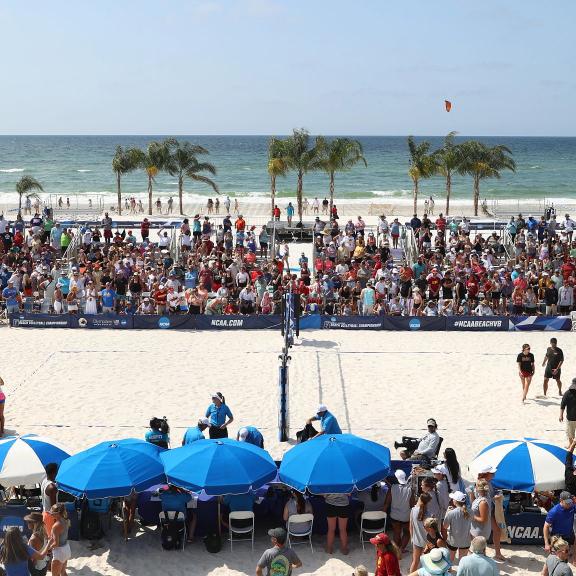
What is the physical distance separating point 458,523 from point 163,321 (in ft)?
41.3

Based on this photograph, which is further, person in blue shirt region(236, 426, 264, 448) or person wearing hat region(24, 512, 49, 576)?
person in blue shirt region(236, 426, 264, 448)

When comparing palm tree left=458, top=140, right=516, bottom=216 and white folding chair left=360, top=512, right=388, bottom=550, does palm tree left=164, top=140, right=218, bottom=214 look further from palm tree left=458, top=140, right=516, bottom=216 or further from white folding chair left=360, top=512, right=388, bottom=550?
white folding chair left=360, top=512, right=388, bottom=550

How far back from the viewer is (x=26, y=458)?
996 cm

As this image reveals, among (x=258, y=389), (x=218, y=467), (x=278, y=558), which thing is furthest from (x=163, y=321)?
(x=278, y=558)

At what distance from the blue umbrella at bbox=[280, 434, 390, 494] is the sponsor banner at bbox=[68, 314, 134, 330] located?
36.8 feet

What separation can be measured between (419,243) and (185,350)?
11.1 metres

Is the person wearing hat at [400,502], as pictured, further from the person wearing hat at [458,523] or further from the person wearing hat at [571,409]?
the person wearing hat at [571,409]

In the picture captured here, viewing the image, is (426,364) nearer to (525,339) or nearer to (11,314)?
(525,339)

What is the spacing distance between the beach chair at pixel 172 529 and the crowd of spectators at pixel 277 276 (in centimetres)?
1133

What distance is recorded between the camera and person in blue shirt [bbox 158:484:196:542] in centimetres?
974

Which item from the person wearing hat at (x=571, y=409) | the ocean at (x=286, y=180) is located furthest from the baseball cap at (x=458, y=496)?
the ocean at (x=286, y=180)

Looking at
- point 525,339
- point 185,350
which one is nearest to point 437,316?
point 525,339

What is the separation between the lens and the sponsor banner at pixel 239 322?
20344 mm

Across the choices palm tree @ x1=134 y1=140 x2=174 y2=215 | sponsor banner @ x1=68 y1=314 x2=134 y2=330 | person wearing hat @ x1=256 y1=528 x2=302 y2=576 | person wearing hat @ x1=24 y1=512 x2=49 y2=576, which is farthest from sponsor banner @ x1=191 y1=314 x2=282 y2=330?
palm tree @ x1=134 y1=140 x2=174 y2=215
